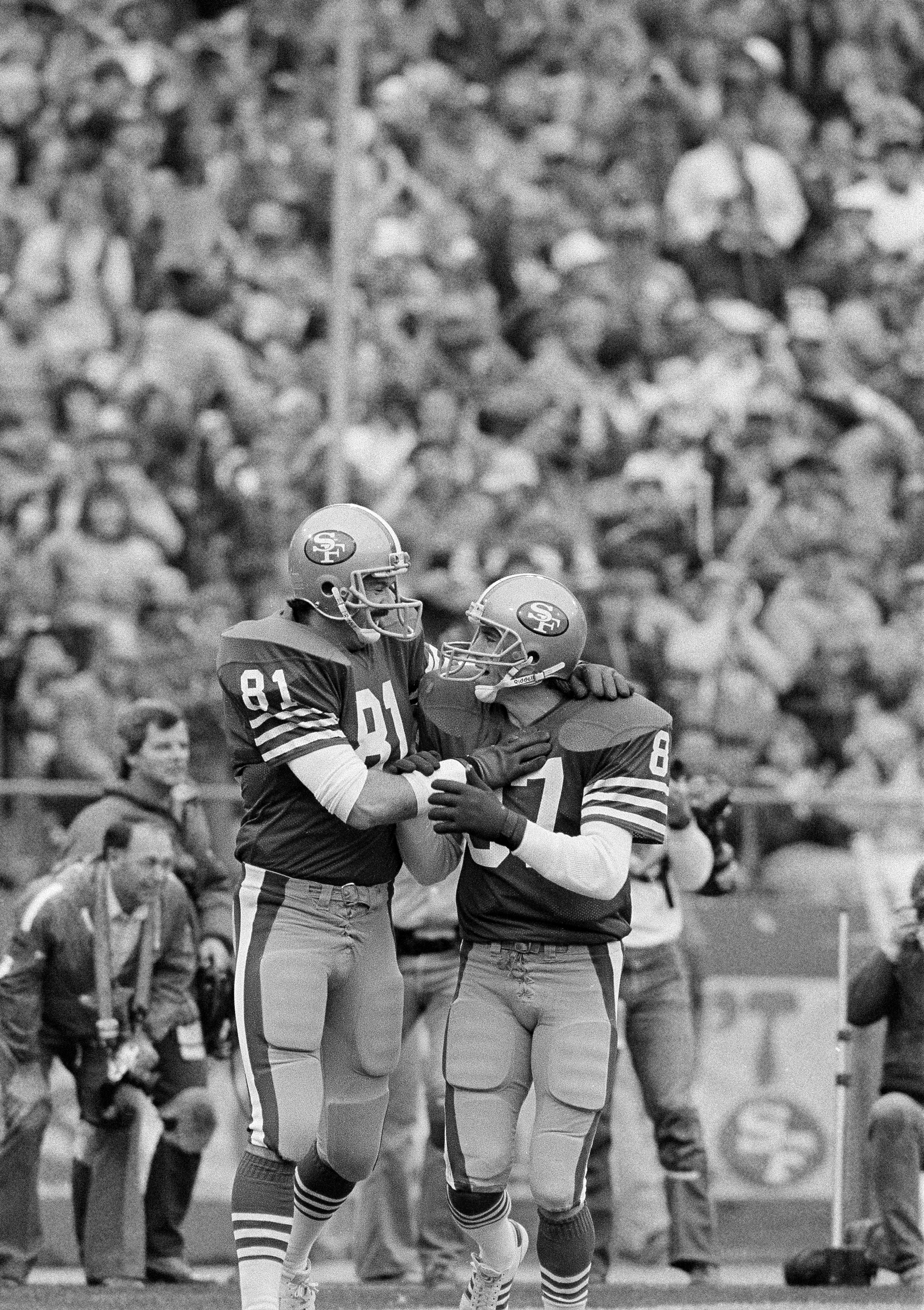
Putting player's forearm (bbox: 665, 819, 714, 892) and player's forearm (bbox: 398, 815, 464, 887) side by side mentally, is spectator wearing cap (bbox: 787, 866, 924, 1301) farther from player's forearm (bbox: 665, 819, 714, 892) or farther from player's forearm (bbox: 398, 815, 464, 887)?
player's forearm (bbox: 398, 815, 464, 887)

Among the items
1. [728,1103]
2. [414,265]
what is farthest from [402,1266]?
[414,265]

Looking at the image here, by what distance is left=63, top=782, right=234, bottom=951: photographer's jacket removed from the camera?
7.71 metres

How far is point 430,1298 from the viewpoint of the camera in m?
7.34

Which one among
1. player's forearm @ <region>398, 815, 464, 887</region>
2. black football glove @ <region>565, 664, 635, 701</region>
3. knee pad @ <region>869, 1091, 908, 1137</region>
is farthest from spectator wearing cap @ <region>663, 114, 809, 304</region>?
player's forearm @ <region>398, 815, 464, 887</region>

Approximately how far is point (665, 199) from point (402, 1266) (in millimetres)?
7464

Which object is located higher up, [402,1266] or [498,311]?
[498,311]

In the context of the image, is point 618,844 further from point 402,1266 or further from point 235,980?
point 402,1266

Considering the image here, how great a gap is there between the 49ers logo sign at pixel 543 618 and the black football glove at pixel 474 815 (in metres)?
0.45

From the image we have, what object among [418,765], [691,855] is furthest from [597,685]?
[691,855]

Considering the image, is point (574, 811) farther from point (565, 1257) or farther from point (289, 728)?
point (565, 1257)

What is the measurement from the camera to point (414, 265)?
504 inches

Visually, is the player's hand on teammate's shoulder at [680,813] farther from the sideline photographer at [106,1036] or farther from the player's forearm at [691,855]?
the sideline photographer at [106,1036]

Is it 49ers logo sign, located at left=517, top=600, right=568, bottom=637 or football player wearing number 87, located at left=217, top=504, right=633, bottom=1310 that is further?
49ers logo sign, located at left=517, top=600, right=568, bottom=637

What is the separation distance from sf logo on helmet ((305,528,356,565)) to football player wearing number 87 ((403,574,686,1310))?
0.33 m
